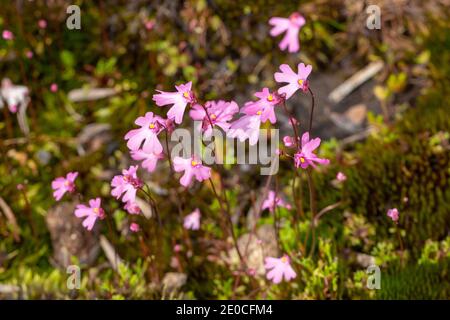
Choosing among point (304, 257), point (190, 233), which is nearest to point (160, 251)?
point (190, 233)

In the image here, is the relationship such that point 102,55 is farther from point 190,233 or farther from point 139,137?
point 139,137

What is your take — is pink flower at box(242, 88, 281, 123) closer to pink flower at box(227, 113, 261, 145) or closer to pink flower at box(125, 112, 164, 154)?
pink flower at box(227, 113, 261, 145)

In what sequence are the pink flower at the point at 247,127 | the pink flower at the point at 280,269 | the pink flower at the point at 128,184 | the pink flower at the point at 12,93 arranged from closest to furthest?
the pink flower at the point at 247,127 → the pink flower at the point at 128,184 → the pink flower at the point at 280,269 → the pink flower at the point at 12,93

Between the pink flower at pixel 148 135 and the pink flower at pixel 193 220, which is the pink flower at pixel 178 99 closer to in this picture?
the pink flower at pixel 148 135

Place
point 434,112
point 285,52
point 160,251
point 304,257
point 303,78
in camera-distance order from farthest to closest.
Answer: point 285,52
point 434,112
point 160,251
point 304,257
point 303,78

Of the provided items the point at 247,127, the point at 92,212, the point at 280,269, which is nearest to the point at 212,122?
the point at 247,127

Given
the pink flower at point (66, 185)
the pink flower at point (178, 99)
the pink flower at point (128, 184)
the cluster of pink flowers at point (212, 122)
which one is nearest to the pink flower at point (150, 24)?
the pink flower at point (66, 185)

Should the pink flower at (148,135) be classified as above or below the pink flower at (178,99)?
below
